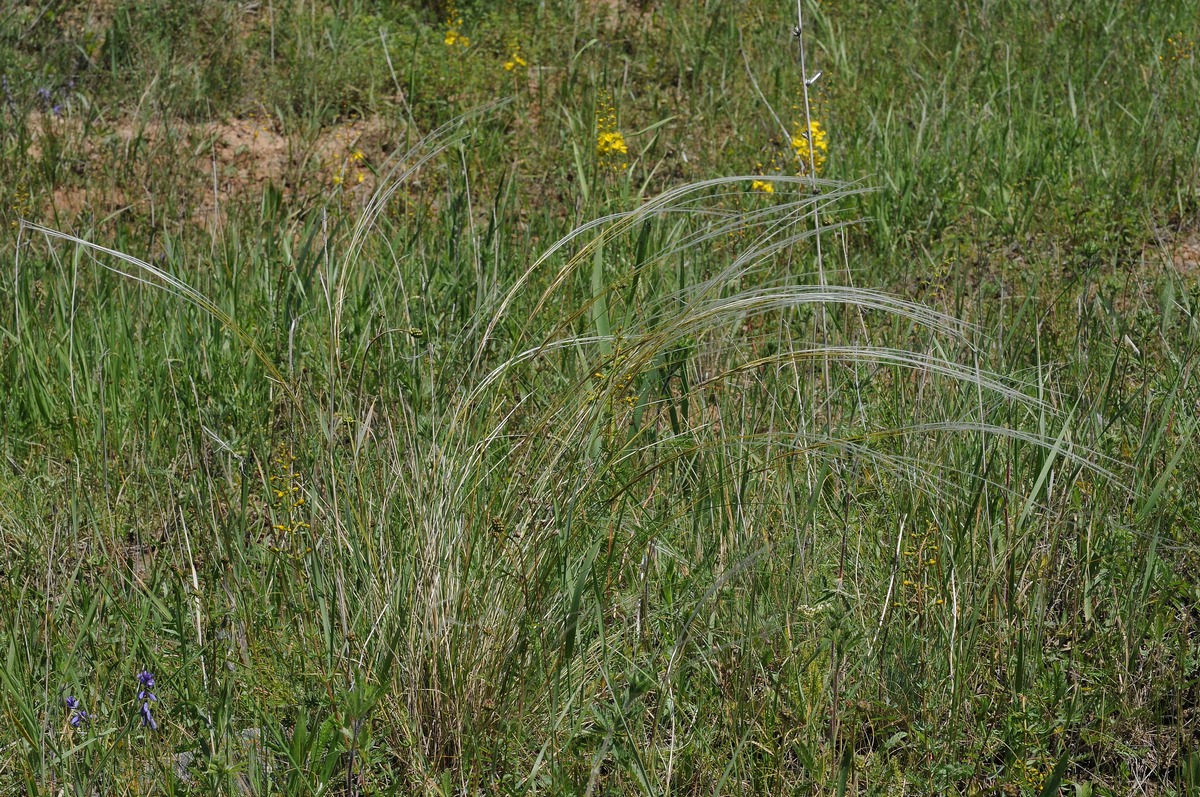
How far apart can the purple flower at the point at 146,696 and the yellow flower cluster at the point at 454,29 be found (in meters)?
3.51

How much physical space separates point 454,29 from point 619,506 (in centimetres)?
323

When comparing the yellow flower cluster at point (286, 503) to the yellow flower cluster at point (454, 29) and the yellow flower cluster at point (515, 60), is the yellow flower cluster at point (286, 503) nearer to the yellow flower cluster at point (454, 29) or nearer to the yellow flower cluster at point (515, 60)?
the yellow flower cluster at point (515, 60)

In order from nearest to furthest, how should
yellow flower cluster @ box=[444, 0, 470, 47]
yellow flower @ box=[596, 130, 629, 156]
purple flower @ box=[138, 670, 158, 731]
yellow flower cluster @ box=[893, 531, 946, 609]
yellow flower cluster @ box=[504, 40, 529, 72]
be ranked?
purple flower @ box=[138, 670, 158, 731] < yellow flower cluster @ box=[893, 531, 946, 609] < yellow flower @ box=[596, 130, 629, 156] < yellow flower cluster @ box=[504, 40, 529, 72] < yellow flower cluster @ box=[444, 0, 470, 47]

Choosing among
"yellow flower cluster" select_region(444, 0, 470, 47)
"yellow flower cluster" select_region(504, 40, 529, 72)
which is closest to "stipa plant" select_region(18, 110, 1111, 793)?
"yellow flower cluster" select_region(504, 40, 529, 72)

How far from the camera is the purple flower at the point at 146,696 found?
5.86ft

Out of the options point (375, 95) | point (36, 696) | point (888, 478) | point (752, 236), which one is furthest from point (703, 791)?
point (375, 95)

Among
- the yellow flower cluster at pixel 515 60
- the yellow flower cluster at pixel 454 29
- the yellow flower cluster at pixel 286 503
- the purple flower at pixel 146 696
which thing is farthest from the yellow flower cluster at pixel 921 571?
the yellow flower cluster at pixel 454 29

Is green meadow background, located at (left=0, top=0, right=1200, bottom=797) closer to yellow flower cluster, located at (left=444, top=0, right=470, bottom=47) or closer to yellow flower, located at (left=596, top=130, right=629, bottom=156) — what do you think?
yellow flower, located at (left=596, top=130, right=629, bottom=156)

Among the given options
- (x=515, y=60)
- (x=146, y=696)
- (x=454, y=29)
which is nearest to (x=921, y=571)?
(x=146, y=696)

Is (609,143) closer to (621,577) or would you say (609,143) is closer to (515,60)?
(515,60)

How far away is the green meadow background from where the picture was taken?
5.97 ft

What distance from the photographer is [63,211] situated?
4.09m

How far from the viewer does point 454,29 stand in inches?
194

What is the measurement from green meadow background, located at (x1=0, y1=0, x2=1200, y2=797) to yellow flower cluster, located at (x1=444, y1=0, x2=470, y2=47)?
4.31 ft
